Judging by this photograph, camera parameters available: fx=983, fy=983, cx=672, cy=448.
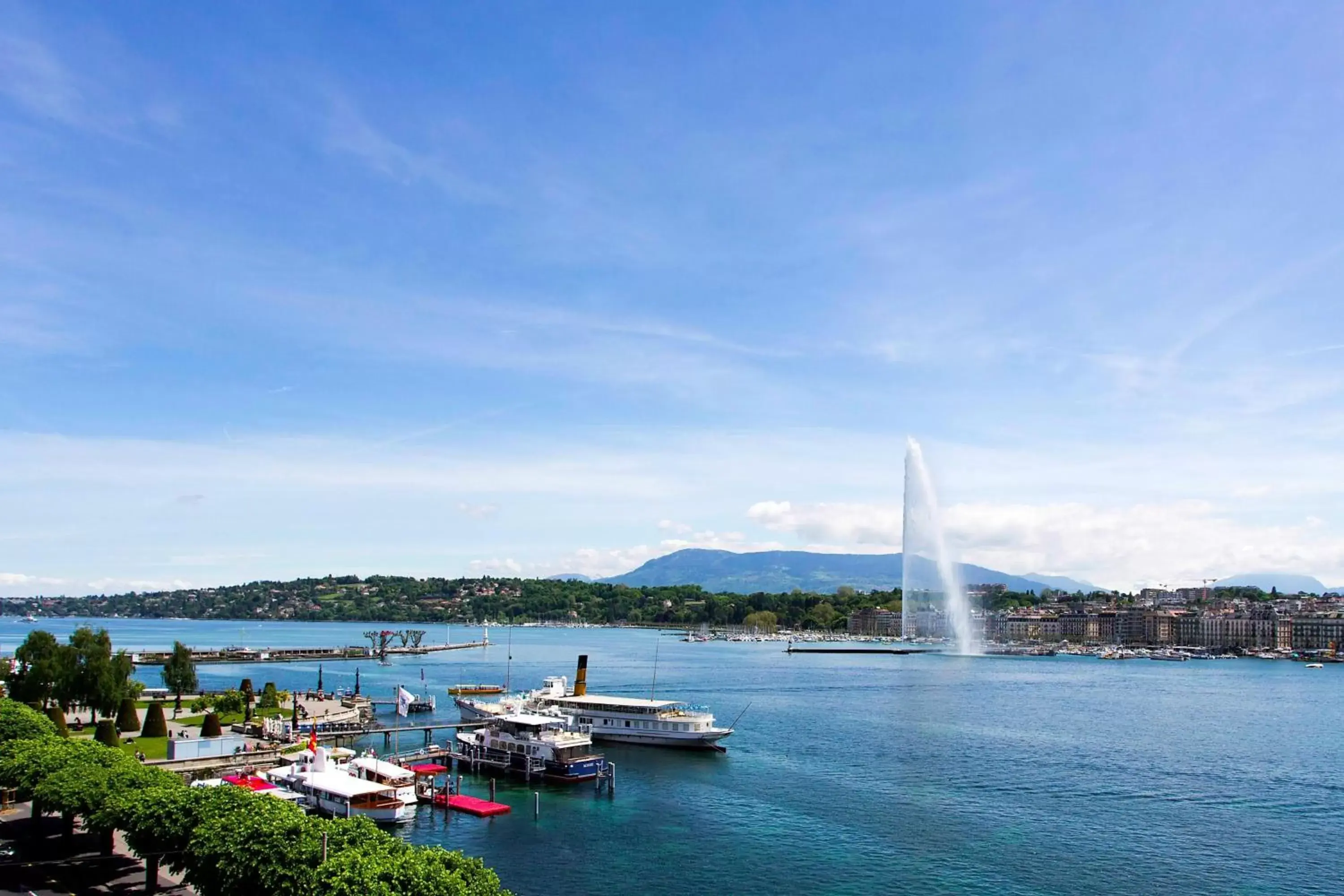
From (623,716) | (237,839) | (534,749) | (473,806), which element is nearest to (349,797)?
(473,806)

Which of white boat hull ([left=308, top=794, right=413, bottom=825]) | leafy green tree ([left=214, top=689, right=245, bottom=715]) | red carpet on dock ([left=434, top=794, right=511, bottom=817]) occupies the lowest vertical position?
red carpet on dock ([left=434, top=794, right=511, bottom=817])

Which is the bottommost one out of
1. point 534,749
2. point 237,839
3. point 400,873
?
point 534,749

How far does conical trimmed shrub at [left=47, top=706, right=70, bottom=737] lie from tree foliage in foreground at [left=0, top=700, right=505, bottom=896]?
60.2ft

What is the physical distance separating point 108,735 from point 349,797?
16999mm

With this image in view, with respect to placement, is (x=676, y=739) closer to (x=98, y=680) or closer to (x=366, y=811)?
(x=366, y=811)

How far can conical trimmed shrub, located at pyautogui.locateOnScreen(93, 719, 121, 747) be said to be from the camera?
5044 cm

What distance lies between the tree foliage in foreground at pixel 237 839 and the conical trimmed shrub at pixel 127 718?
2488 cm

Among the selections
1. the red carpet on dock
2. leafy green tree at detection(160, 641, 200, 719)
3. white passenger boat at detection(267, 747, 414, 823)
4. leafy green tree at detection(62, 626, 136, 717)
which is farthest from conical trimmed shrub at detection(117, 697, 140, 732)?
the red carpet on dock

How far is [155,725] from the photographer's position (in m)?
57.4

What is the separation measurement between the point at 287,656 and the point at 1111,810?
134 meters

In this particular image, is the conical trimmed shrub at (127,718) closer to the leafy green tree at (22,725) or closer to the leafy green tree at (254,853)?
the leafy green tree at (22,725)

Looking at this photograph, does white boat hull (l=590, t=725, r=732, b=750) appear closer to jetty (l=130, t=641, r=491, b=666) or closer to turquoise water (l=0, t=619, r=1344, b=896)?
turquoise water (l=0, t=619, r=1344, b=896)

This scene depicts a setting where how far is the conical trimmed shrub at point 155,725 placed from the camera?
5703cm

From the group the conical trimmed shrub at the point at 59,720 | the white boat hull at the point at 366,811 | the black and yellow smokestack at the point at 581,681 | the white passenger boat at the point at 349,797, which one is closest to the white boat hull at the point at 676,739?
the black and yellow smokestack at the point at 581,681
